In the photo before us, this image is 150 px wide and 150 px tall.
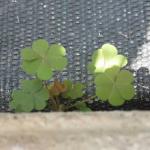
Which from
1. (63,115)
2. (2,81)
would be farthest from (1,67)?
(63,115)

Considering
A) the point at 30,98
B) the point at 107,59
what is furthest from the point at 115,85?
the point at 30,98

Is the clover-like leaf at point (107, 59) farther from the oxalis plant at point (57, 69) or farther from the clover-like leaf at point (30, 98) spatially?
the clover-like leaf at point (30, 98)

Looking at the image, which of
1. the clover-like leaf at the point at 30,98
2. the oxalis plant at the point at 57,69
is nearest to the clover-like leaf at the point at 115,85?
the oxalis plant at the point at 57,69

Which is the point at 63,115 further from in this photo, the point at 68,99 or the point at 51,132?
the point at 68,99

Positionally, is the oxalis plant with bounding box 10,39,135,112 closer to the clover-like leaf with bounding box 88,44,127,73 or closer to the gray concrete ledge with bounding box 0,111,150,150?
the clover-like leaf with bounding box 88,44,127,73

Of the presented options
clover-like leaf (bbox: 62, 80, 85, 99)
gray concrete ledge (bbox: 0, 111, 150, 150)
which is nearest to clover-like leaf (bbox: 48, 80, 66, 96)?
clover-like leaf (bbox: 62, 80, 85, 99)
